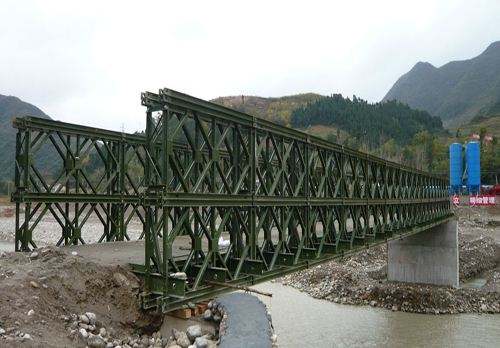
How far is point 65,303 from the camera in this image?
29.6 feet

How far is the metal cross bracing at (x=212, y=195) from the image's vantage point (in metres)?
9.56

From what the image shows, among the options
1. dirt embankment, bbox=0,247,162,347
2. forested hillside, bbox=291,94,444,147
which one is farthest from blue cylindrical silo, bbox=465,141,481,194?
forested hillside, bbox=291,94,444,147

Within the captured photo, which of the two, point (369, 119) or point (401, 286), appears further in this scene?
point (369, 119)

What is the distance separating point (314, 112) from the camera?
18900cm

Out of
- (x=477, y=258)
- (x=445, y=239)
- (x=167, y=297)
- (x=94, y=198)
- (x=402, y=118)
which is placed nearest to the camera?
(x=167, y=297)

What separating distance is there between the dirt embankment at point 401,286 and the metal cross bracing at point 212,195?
9.34 metres

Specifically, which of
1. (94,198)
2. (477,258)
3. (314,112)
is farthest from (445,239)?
(314,112)

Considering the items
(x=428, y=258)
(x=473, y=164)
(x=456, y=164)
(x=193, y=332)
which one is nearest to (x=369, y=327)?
(x=428, y=258)

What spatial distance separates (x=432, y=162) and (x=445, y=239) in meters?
92.2

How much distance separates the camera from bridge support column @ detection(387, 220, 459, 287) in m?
36.8

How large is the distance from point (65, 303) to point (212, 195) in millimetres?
3539

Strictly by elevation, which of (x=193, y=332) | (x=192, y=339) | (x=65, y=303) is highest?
(x=65, y=303)

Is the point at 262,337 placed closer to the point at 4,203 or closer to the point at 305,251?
the point at 305,251

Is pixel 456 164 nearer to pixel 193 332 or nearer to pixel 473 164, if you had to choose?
pixel 473 164
